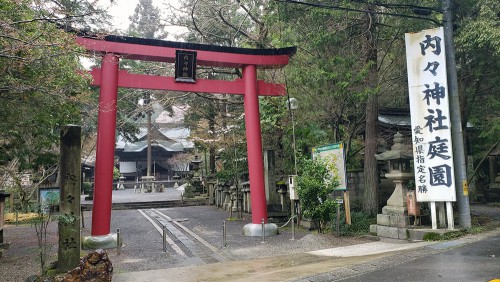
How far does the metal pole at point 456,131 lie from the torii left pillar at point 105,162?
10.1m

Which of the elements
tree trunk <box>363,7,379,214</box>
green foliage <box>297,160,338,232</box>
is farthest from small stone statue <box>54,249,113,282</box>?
tree trunk <box>363,7,379,214</box>

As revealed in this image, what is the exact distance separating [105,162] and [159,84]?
303 centimetres

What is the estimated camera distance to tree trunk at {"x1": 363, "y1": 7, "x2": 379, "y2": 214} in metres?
12.6

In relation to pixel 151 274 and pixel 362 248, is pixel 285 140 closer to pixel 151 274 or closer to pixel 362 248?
pixel 362 248

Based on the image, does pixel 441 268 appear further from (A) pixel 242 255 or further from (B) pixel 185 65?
(B) pixel 185 65

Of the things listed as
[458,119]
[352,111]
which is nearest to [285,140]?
[352,111]

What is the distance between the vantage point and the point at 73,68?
905cm

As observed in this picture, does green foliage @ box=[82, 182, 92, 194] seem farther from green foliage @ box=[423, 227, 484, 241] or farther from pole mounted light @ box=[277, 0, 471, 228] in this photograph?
green foliage @ box=[423, 227, 484, 241]

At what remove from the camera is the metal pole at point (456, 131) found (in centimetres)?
1057

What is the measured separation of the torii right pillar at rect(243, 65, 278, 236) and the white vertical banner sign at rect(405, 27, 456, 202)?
16.1 ft

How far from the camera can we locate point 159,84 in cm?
1214

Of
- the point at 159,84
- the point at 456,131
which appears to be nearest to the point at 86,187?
the point at 159,84

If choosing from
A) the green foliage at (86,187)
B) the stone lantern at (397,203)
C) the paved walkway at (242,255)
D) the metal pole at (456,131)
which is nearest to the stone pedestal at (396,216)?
the stone lantern at (397,203)

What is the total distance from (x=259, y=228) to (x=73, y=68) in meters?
7.55
